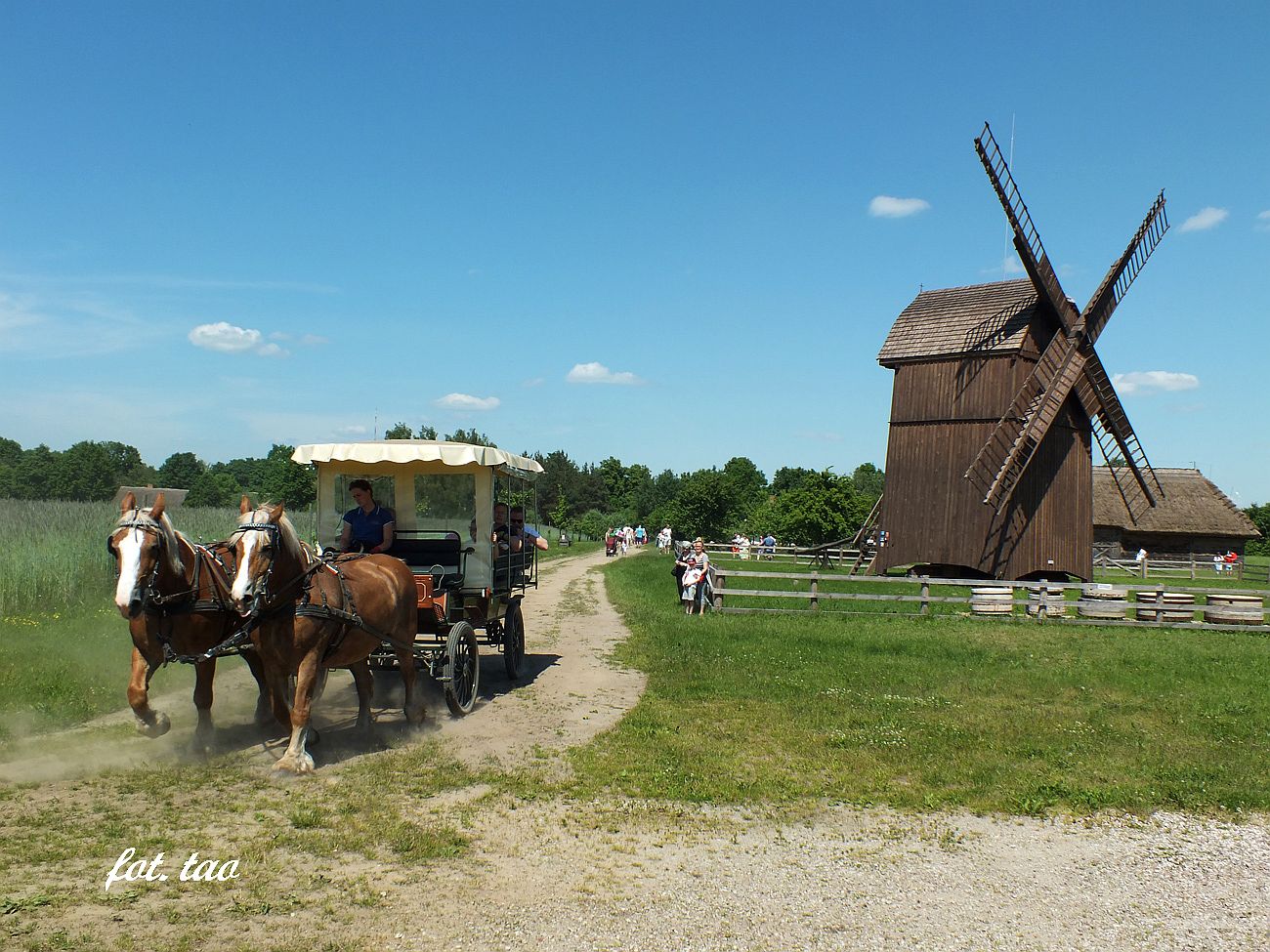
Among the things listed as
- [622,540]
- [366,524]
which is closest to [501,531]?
[366,524]

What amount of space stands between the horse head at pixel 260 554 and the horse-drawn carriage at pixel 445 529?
2186mm

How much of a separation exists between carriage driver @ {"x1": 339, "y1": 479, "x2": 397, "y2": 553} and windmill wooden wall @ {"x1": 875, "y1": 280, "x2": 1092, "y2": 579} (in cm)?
2092

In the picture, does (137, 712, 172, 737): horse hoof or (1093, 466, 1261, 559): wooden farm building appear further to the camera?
(1093, 466, 1261, 559): wooden farm building

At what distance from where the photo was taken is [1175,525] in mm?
48500

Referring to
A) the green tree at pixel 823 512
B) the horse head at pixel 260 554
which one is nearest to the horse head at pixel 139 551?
the horse head at pixel 260 554

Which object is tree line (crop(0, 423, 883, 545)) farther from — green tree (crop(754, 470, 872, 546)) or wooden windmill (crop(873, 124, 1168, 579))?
wooden windmill (crop(873, 124, 1168, 579))

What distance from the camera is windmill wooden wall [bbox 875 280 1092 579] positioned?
27109 millimetres

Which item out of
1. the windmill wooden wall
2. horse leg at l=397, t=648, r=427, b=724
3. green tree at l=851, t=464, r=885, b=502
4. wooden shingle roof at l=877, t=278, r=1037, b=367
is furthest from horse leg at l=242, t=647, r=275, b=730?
green tree at l=851, t=464, r=885, b=502

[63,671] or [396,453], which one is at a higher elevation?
[396,453]

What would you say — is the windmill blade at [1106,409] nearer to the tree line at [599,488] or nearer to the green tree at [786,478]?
the tree line at [599,488]

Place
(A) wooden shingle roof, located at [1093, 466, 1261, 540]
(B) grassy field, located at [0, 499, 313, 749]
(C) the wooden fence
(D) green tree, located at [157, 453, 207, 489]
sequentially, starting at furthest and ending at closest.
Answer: (D) green tree, located at [157, 453, 207, 489] → (A) wooden shingle roof, located at [1093, 466, 1261, 540] → (C) the wooden fence → (B) grassy field, located at [0, 499, 313, 749]

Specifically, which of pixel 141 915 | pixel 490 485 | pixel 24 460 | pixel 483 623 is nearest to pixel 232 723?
pixel 483 623

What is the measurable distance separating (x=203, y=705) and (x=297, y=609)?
1.42 meters

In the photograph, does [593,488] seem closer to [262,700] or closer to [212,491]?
[212,491]
